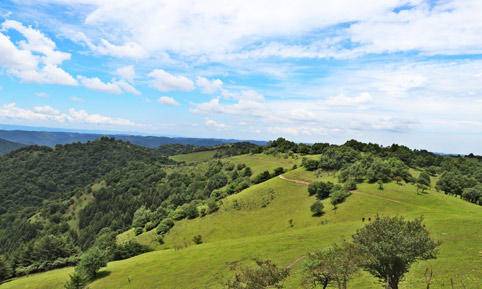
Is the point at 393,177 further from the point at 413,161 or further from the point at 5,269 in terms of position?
the point at 5,269

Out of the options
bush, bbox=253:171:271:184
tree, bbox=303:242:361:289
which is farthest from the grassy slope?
bush, bbox=253:171:271:184

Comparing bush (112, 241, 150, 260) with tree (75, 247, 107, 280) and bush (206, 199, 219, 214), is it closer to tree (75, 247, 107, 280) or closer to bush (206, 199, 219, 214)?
tree (75, 247, 107, 280)

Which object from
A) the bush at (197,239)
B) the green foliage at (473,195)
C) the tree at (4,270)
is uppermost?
the green foliage at (473,195)

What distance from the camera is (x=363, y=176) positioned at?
413 ft

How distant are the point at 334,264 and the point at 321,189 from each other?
81.5 meters

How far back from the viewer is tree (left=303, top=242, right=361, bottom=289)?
3807cm

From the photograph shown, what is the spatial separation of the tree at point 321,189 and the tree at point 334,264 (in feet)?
251

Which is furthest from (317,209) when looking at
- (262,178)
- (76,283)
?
(262,178)

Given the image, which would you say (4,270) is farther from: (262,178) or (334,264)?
(334,264)

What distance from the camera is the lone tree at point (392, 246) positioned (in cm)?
3344

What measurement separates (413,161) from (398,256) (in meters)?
154

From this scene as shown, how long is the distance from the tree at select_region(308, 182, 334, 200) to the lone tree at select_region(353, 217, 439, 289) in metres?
82.0

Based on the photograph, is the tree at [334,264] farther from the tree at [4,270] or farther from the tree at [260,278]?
the tree at [4,270]

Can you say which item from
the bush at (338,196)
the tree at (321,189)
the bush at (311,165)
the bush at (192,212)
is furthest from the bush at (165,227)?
the bush at (311,165)
